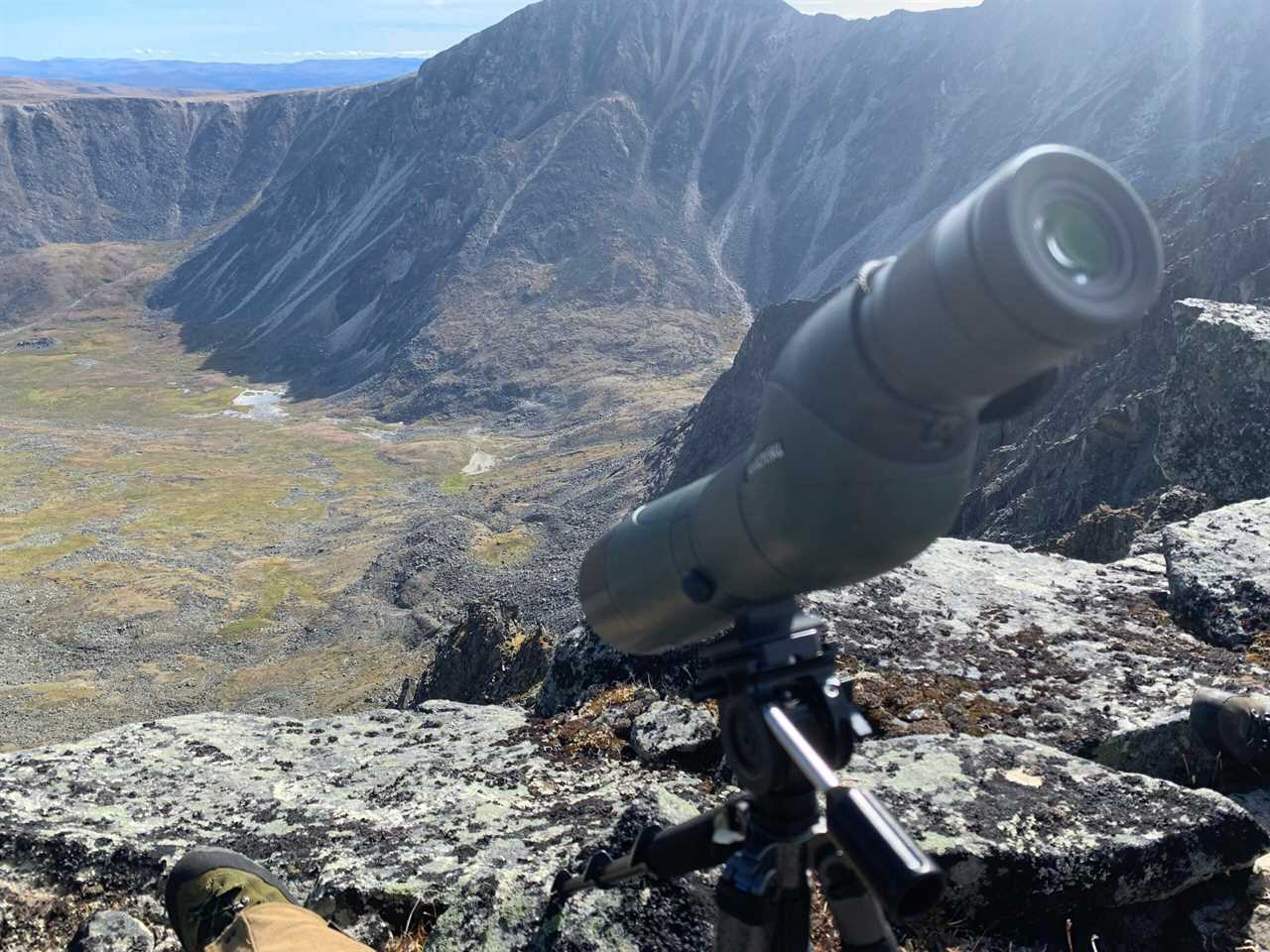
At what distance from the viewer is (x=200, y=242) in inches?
7717

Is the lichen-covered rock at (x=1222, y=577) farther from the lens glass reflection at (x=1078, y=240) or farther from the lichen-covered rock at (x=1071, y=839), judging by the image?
the lens glass reflection at (x=1078, y=240)

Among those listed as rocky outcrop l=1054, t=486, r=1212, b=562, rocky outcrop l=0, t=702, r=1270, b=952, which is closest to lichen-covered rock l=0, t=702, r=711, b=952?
rocky outcrop l=0, t=702, r=1270, b=952

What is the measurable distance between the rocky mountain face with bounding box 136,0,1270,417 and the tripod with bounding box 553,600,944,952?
96965 millimetres

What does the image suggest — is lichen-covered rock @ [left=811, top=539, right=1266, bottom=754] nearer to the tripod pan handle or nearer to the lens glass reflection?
the tripod pan handle

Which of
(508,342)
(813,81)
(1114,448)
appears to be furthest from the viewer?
(813,81)

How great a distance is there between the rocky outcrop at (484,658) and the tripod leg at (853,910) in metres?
19.6

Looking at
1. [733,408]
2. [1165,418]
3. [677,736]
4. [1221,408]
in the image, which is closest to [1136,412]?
[1165,418]

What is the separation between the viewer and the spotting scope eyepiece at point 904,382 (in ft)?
10.0

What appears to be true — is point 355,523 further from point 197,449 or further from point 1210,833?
point 1210,833

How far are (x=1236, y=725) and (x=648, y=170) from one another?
145953 millimetres

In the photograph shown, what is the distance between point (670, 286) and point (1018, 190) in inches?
5034

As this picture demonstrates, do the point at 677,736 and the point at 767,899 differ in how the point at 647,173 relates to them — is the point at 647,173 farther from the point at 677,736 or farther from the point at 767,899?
the point at 767,899

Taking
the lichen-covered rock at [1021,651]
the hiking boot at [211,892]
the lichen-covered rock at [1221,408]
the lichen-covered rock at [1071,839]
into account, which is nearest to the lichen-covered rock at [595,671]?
the lichen-covered rock at [1021,651]

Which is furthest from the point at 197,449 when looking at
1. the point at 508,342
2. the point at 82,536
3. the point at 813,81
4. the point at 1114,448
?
the point at 813,81
